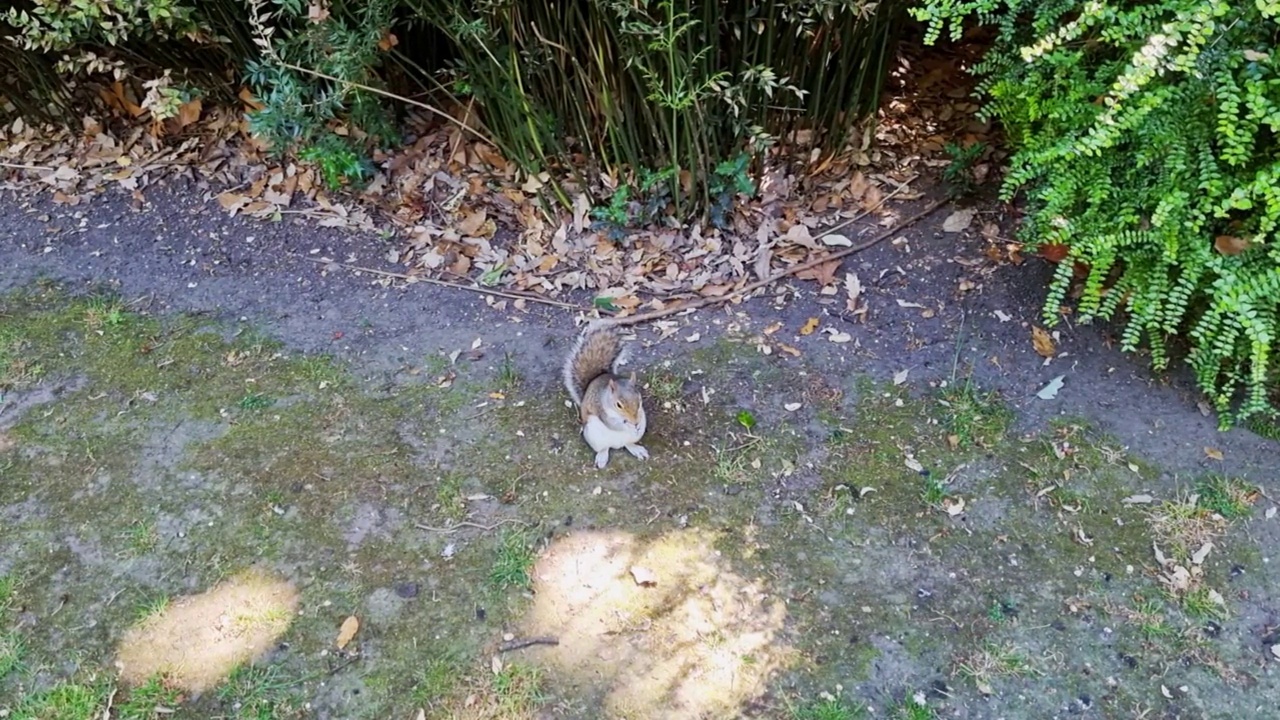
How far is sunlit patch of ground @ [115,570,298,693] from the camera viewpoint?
235 cm

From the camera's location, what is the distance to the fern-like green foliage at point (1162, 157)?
224 cm

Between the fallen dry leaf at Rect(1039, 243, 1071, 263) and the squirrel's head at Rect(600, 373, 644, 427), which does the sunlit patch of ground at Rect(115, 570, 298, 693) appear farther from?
the fallen dry leaf at Rect(1039, 243, 1071, 263)

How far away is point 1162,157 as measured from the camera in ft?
8.14

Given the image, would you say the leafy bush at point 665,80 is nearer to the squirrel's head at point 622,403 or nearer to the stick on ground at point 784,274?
the stick on ground at point 784,274

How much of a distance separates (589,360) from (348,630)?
3.59ft

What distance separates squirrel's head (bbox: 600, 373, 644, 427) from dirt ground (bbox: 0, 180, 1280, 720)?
9.7 inches

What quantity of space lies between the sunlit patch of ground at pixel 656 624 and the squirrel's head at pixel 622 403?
35 centimetres

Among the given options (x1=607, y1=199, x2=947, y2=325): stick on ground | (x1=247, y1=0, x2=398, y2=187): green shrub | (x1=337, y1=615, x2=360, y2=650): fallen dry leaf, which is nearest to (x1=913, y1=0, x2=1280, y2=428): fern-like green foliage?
(x1=607, y1=199, x2=947, y2=325): stick on ground

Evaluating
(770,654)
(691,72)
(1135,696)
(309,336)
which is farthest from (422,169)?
(1135,696)

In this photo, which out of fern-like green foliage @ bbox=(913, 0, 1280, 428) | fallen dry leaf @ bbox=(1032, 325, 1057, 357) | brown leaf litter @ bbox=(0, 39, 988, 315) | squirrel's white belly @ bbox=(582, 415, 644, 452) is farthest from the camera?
brown leaf litter @ bbox=(0, 39, 988, 315)

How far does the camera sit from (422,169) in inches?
168

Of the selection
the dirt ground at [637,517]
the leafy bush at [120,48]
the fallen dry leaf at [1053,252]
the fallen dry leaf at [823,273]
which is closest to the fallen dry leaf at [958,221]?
the dirt ground at [637,517]

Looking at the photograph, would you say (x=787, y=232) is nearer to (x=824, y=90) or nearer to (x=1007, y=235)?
(x=824, y=90)

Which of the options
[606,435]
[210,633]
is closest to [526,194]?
[606,435]
